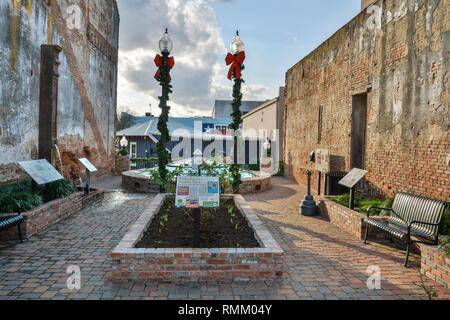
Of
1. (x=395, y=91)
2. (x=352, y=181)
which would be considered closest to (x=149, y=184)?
(x=352, y=181)

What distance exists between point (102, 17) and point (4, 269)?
13.3 m

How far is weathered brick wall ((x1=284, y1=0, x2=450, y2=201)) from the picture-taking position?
6.12 metres

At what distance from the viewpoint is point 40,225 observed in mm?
6074

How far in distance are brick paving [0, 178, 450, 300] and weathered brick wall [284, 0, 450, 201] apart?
217 cm

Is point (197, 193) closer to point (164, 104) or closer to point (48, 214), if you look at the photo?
point (48, 214)

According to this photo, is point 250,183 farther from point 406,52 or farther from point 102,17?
point 102,17

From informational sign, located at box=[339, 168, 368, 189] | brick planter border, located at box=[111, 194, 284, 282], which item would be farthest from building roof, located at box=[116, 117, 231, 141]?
brick planter border, located at box=[111, 194, 284, 282]

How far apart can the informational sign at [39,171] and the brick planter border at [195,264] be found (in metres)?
3.86

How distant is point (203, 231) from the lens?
17.3 feet

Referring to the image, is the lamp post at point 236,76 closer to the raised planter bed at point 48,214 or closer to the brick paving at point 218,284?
the brick paving at point 218,284

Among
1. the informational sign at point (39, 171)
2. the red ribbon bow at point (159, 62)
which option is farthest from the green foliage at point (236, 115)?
the informational sign at point (39, 171)

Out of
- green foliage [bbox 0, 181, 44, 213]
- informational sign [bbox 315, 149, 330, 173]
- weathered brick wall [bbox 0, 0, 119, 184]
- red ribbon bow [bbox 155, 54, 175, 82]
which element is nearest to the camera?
green foliage [bbox 0, 181, 44, 213]

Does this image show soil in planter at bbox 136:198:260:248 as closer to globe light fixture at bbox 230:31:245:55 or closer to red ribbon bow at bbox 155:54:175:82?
red ribbon bow at bbox 155:54:175:82
